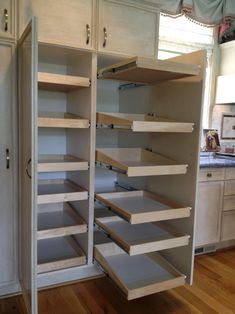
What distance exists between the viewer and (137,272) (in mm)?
1979

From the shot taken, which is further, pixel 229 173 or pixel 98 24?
pixel 229 173

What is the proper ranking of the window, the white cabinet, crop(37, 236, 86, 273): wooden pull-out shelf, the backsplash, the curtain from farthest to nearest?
the backsplash, the window, the curtain, crop(37, 236, 86, 273): wooden pull-out shelf, the white cabinet

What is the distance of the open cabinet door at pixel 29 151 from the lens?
1.45m

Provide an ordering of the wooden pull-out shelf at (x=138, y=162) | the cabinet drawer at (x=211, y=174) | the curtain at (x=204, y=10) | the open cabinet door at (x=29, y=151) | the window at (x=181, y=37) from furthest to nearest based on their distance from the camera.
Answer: the window at (x=181, y=37) < the curtain at (x=204, y=10) < the cabinet drawer at (x=211, y=174) < the wooden pull-out shelf at (x=138, y=162) < the open cabinet door at (x=29, y=151)

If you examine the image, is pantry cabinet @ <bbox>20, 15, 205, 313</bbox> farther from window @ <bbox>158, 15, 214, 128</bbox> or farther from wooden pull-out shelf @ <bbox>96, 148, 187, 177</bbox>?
window @ <bbox>158, 15, 214, 128</bbox>

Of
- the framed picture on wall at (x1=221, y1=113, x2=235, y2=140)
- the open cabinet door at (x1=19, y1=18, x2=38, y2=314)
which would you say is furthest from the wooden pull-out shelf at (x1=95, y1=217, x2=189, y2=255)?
the framed picture on wall at (x1=221, y1=113, x2=235, y2=140)

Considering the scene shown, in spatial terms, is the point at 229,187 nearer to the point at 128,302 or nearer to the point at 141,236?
the point at 141,236

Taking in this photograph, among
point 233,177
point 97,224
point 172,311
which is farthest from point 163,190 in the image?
point 233,177

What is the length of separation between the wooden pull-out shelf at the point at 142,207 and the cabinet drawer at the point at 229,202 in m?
0.99

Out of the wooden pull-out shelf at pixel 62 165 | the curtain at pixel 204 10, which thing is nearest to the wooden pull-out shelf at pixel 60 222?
the wooden pull-out shelf at pixel 62 165

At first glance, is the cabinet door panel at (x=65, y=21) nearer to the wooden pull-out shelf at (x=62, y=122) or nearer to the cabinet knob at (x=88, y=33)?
the cabinet knob at (x=88, y=33)

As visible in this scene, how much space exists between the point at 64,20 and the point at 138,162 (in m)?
1.08

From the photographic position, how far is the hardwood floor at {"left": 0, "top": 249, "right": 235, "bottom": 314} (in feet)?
A: 6.30

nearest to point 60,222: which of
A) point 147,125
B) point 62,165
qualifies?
point 62,165
